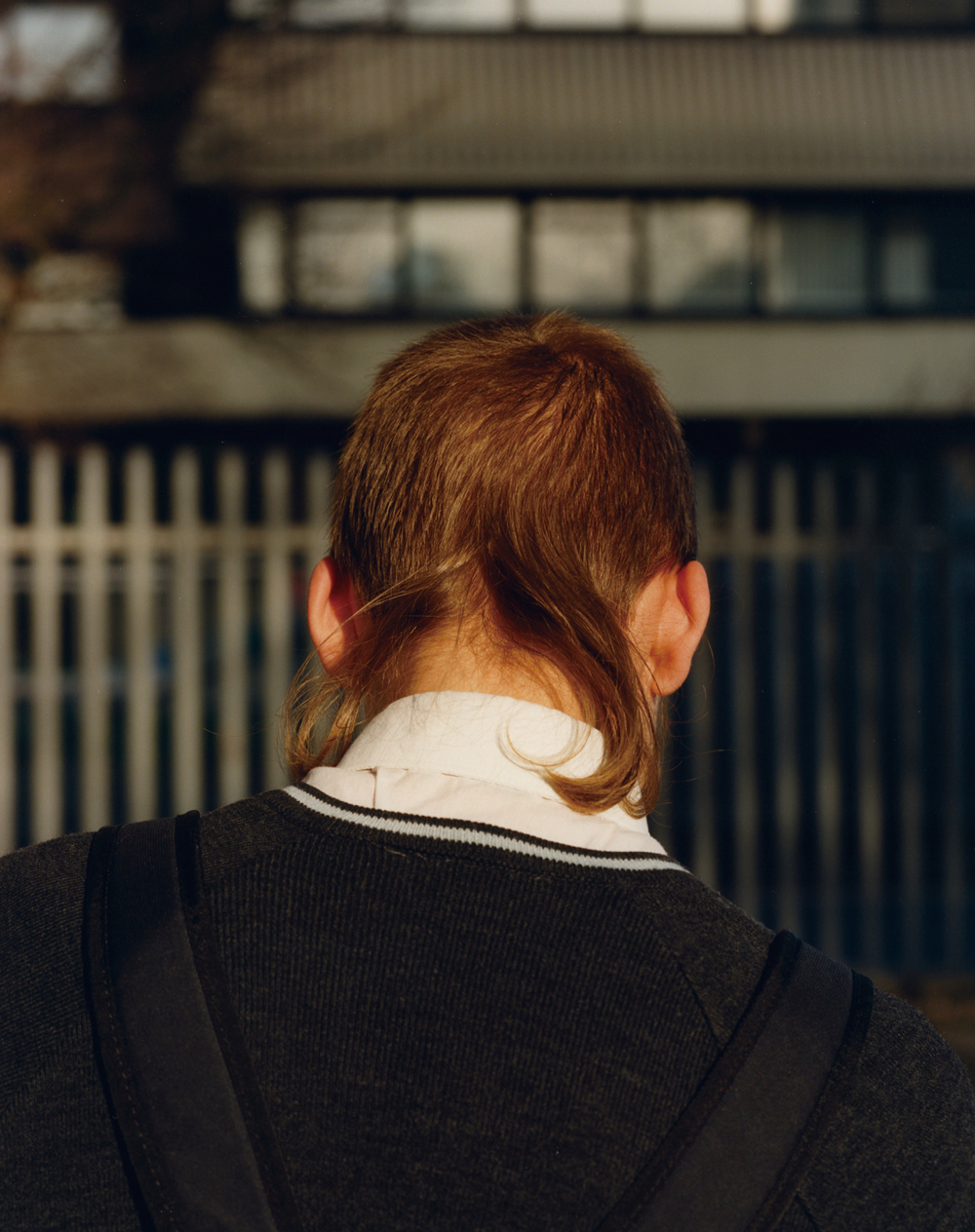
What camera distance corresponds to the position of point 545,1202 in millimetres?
766

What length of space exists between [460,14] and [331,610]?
1019 centimetres

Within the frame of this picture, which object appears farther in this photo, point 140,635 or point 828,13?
point 828,13

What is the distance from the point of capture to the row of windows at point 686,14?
9.98m

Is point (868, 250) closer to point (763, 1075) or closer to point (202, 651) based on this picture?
point (202, 651)

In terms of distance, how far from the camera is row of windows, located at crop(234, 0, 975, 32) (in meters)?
9.98

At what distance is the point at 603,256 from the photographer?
10898mm

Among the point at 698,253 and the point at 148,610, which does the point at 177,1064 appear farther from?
the point at 698,253

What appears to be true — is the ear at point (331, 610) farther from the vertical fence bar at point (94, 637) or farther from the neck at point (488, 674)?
the vertical fence bar at point (94, 637)

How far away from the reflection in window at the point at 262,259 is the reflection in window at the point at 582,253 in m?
2.26

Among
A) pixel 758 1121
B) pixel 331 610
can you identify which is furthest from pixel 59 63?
pixel 758 1121

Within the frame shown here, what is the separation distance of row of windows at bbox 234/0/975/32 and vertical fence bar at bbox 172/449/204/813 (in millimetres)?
6458

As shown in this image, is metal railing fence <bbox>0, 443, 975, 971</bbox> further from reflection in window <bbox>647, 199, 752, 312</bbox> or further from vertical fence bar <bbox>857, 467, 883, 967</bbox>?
reflection in window <bbox>647, 199, 752, 312</bbox>

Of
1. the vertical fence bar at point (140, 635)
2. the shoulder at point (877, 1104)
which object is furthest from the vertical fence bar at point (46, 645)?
the shoulder at point (877, 1104)

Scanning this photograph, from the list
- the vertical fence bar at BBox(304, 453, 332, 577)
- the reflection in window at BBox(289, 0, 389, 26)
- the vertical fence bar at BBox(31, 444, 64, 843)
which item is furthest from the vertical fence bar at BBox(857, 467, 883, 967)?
the reflection in window at BBox(289, 0, 389, 26)
